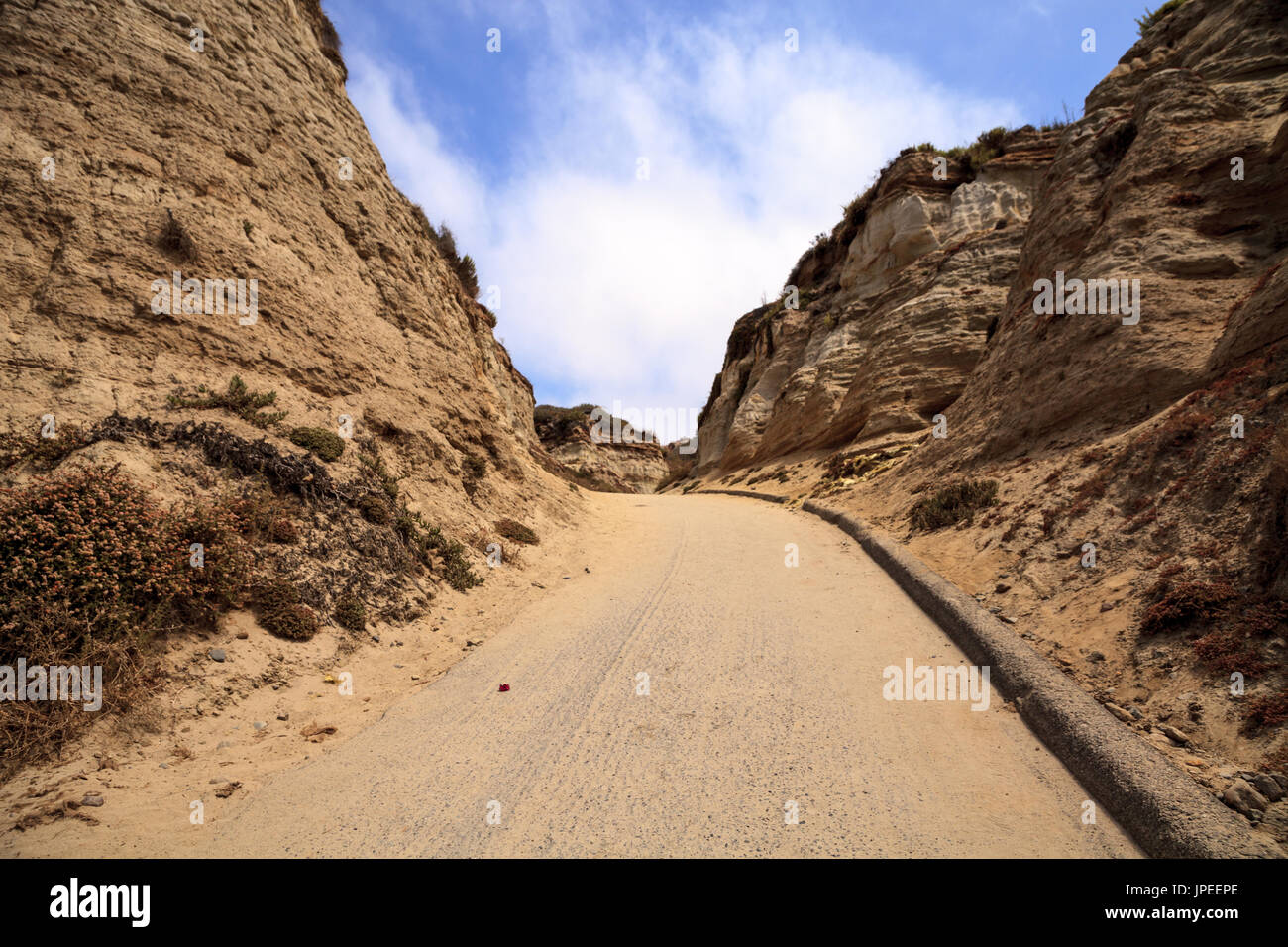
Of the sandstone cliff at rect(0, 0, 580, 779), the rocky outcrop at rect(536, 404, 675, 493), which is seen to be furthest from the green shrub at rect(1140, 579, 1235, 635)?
the rocky outcrop at rect(536, 404, 675, 493)

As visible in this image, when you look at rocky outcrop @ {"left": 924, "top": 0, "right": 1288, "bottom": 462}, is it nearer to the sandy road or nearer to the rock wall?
the rock wall

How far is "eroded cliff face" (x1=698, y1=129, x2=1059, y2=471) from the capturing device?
22.5 m

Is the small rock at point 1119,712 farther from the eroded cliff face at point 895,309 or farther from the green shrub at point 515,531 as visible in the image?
the eroded cliff face at point 895,309

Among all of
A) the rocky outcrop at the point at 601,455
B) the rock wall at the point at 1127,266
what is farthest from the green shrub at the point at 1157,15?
the rocky outcrop at the point at 601,455

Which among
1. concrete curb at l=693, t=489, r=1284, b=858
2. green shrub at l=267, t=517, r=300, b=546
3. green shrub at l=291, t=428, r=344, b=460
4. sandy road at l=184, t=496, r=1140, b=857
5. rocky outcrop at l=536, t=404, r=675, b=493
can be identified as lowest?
sandy road at l=184, t=496, r=1140, b=857

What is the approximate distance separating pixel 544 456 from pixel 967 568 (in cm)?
1881

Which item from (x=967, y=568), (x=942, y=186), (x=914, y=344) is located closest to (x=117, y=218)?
(x=967, y=568)

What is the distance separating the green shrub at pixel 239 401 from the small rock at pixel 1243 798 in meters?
11.2

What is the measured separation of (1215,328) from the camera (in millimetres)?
8953

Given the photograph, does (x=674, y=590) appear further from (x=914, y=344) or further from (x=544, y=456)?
(x=914, y=344)

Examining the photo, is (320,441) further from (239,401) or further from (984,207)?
(984,207)

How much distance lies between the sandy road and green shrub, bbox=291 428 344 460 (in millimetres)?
4291

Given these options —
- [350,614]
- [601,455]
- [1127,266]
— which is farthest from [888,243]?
[350,614]
